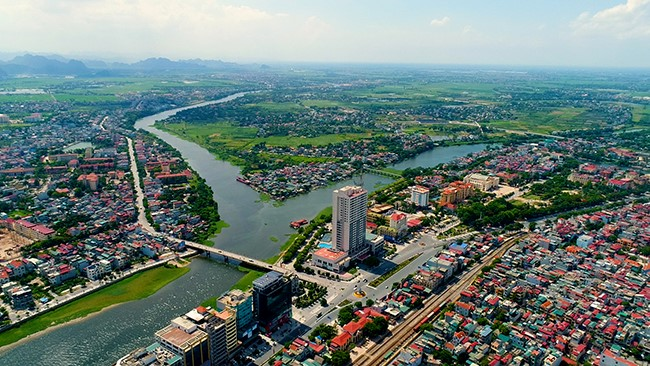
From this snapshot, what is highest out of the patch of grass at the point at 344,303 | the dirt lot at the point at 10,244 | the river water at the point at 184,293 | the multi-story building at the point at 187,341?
the multi-story building at the point at 187,341

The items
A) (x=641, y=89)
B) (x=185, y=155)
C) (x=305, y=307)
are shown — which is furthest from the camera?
(x=641, y=89)

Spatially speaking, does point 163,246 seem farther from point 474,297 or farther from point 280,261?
point 474,297

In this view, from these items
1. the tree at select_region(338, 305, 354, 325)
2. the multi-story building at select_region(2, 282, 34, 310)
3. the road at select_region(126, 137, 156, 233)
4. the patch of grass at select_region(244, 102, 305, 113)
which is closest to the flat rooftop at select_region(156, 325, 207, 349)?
the tree at select_region(338, 305, 354, 325)

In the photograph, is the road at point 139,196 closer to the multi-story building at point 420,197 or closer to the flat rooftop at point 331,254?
the flat rooftop at point 331,254

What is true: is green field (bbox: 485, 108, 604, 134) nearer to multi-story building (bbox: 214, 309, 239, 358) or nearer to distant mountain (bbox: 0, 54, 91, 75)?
multi-story building (bbox: 214, 309, 239, 358)

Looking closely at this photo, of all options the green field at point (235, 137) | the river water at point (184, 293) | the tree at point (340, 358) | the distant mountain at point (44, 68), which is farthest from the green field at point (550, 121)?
the distant mountain at point (44, 68)

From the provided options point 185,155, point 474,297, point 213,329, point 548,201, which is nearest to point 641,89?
point 548,201
